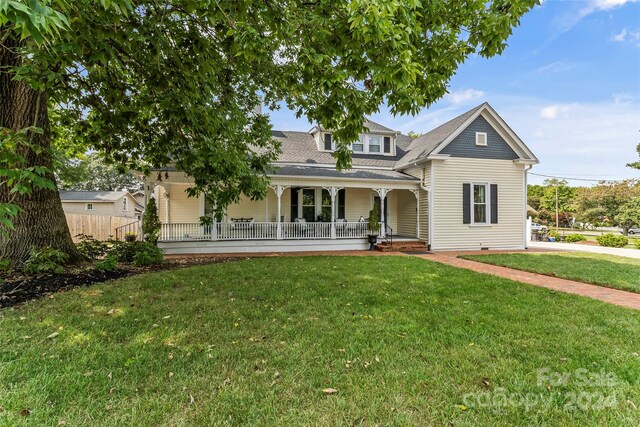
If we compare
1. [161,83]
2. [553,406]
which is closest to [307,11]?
[161,83]

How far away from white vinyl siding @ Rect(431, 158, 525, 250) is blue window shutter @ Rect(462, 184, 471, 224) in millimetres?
143

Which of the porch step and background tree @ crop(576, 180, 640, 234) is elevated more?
background tree @ crop(576, 180, 640, 234)

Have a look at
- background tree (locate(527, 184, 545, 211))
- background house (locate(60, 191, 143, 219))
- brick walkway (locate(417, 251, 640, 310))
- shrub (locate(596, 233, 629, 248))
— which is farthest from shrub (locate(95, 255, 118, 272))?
background tree (locate(527, 184, 545, 211))

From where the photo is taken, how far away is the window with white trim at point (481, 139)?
45.8 ft

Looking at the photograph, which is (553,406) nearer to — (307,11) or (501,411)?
(501,411)

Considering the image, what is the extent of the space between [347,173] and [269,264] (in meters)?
6.74

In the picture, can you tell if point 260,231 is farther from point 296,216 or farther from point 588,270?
point 588,270

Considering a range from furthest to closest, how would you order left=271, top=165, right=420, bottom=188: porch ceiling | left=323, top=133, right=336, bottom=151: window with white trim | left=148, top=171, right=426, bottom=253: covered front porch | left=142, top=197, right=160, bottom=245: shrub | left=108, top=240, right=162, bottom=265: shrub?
left=323, top=133, right=336, bottom=151: window with white trim, left=271, top=165, right=420, bottom=188: porch ceiling, left=148, top=171, right=426, bottom=253: covered front porch, left=142, top=197, right=160, bottom=245: shrub, left=108, top=240, right=162, bottom=265: shrub

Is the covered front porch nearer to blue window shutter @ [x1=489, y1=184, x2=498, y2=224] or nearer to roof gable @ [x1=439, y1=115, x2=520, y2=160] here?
roof gable @ [x1=439, y1=115, x2=520, y2=160]

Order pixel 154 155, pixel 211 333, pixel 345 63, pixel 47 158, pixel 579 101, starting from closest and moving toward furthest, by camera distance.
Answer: pixel 211 333
pixel 345 63
pixel 47 158
pixel 154 155
pixel 579 101

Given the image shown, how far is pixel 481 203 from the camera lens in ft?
46.2

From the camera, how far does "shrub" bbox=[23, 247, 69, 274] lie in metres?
5.91

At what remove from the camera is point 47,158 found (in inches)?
256

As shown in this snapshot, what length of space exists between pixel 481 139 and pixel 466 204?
122 inches
